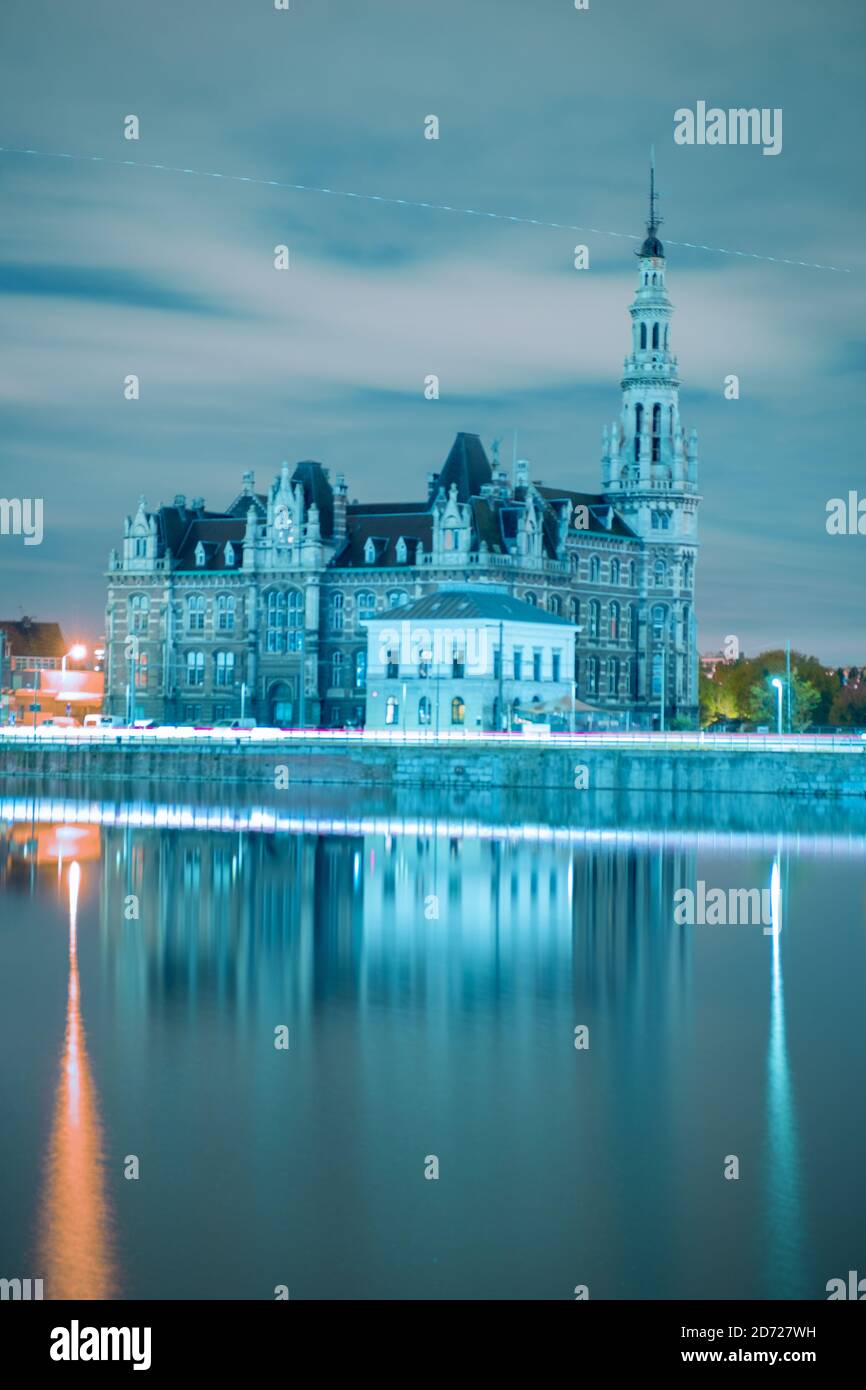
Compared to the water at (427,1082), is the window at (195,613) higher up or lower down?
higher up

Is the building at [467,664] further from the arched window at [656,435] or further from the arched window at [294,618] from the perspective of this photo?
the arched window at [656,435]

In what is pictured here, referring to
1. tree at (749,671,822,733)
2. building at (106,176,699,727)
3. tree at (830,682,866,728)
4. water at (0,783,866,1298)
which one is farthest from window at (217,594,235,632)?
water at (0,783,866,1298)

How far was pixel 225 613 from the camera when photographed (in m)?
141

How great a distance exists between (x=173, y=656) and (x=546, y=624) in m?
32.5

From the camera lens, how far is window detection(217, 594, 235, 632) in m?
140

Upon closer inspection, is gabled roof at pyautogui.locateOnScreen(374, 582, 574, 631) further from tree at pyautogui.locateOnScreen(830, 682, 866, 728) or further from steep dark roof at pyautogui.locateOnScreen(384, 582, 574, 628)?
tree at pyautogui.locateOnScreen(830, 682, 866, 728)

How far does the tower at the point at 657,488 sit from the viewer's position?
141750 mm

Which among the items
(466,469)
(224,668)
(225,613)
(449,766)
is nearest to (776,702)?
(466,469)

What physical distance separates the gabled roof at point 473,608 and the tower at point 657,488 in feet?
57.2

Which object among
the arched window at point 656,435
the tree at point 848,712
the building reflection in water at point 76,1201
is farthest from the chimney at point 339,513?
the building reflection in water at point 76,1201

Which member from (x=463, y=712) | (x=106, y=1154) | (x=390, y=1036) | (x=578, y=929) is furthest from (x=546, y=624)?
(x=106, y=1154)

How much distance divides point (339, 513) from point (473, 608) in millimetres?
Answer: 22789
